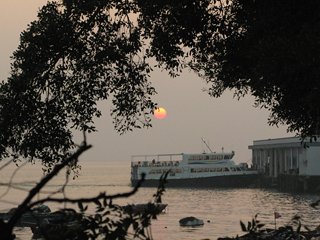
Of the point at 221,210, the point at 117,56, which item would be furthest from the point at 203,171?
the point at 117,56

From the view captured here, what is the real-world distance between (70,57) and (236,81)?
167 inches

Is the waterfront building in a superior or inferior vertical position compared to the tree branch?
superior

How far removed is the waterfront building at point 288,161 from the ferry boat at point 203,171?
15.8ft

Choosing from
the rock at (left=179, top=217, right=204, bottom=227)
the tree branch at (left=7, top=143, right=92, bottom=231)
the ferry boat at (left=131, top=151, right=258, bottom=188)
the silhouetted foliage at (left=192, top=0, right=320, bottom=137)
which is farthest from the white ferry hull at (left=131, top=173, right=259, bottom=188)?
the tree branch at (left=7, top=143, right=92, bottom=231)

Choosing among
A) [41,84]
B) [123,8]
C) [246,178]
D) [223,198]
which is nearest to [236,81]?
[123,8]

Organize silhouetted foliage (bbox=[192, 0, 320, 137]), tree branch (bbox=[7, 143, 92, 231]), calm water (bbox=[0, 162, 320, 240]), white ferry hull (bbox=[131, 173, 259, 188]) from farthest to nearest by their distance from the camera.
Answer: white ferry hull (bbox=[131, 173, 259, 188]) → calm water (bbox=[0, 162, 320, 240]) → silhouetted foliage (bbox=[192, 0, 320, 137]) → tree branch (bbox=[7, 143, 92, 231])

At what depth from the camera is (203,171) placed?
143 meters

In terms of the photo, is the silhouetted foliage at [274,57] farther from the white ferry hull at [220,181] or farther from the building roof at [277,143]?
the white ferry hull at [220,181]

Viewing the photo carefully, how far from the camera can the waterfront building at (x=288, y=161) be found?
11838 cm

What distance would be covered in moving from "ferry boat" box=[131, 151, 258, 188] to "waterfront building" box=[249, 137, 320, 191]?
15.8ft

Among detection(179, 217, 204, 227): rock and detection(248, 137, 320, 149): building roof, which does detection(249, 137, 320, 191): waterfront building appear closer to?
detection(248, 137, 320, 149): building roof

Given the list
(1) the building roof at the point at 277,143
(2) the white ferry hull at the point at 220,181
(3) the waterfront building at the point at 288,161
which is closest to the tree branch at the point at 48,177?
(3) the waterfront building at the point at 288,161

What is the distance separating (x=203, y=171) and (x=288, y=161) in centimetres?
1881

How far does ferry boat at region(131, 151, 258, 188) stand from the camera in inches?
5566
